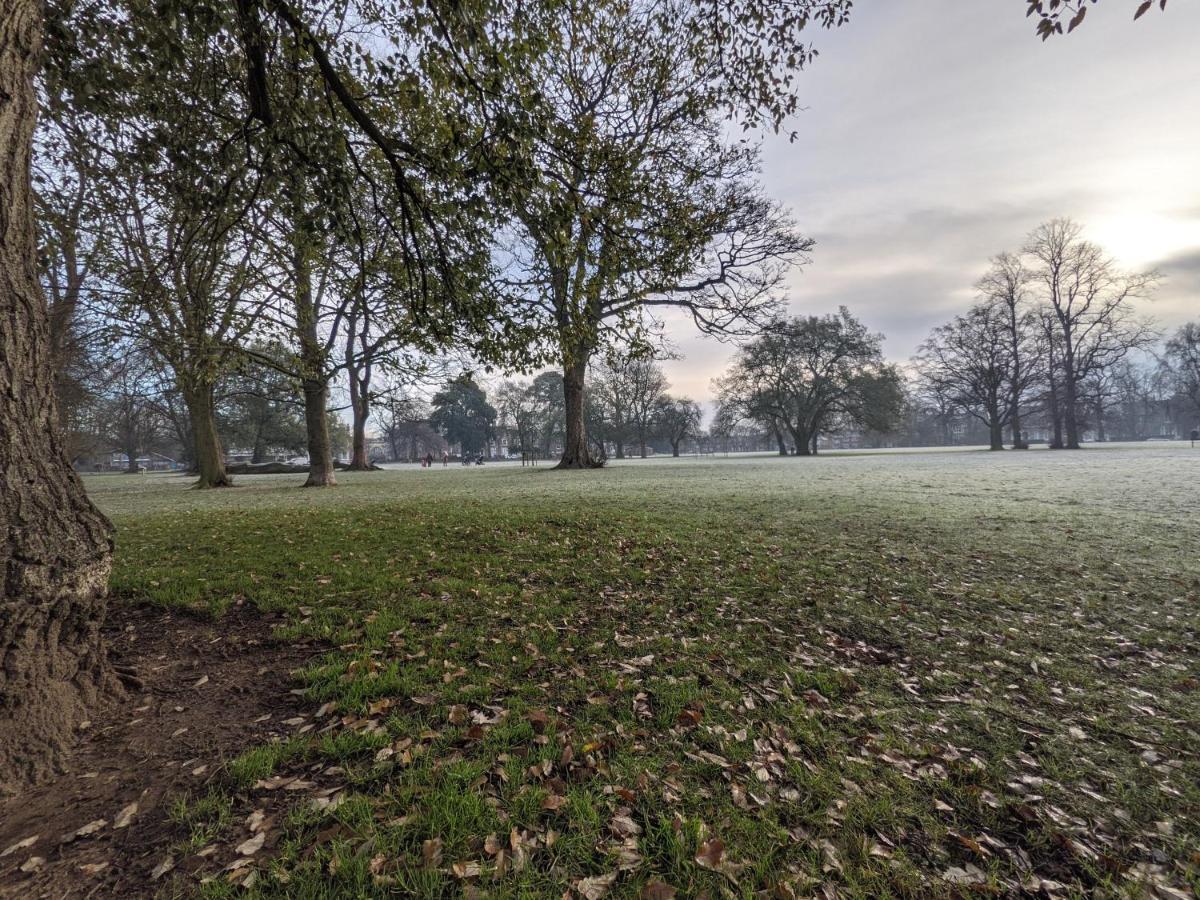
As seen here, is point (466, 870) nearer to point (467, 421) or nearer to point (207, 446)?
point (207, 446)

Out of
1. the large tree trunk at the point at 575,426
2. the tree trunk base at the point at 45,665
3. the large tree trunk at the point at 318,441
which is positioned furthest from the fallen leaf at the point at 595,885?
the large tree trunk at the point at 575,426

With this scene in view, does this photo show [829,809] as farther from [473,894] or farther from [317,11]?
[317,11]

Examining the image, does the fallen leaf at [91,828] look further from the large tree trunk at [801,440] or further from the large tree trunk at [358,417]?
the large tree trunk at [801,440]

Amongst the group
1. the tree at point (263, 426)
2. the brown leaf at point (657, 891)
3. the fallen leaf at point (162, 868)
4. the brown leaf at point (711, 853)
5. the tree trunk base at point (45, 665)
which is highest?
the tree at point (263, 426)

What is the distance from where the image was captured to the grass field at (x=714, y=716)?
215 centimetres

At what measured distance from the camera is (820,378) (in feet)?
145

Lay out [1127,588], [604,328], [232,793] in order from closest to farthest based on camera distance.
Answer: [232,793]
[1127,588]
[604,328]

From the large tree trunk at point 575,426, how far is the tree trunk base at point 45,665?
2040 centimetres

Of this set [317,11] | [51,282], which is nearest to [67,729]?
[317,11]

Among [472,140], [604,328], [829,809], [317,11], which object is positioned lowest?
[829,809]

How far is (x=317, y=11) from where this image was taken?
6.05 meters

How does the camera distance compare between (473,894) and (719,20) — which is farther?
(719,20)

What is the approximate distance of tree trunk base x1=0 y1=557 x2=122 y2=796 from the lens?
98.0 inches

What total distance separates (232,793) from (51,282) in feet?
56.2
